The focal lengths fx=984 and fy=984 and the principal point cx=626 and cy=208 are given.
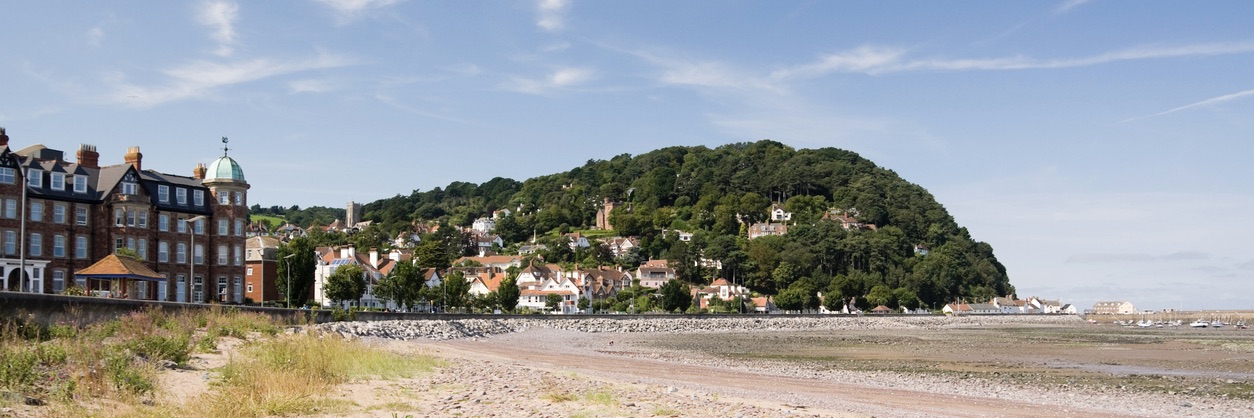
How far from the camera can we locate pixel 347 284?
7269 cm

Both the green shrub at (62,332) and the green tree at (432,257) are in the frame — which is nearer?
the green shrub at (62,332)

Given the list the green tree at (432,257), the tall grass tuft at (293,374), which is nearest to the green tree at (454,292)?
the green tree at (432,257)

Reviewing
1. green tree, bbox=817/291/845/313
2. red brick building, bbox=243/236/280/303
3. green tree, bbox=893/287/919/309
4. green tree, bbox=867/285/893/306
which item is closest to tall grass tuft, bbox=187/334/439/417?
red brick building, bbox=243/236/280/303

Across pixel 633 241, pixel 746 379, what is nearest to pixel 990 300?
pixel 633 241

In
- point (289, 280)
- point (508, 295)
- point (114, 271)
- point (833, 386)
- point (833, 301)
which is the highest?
point (114, 271)

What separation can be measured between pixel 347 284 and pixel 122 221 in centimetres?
2281

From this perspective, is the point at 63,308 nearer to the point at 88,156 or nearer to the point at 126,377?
the point at 126,377

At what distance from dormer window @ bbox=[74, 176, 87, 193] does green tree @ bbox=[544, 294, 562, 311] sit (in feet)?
233

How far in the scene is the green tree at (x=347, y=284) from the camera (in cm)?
7131

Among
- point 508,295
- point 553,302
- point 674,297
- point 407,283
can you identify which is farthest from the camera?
point 553,302

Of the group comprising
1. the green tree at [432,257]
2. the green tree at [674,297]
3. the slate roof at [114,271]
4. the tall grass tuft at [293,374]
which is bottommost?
the green tree at [674,297]

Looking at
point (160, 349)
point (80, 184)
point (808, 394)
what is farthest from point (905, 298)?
point (160, 349)

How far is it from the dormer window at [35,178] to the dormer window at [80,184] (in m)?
1.89

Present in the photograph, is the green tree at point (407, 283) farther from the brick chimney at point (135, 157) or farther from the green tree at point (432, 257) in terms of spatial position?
the green tree at point (432, 257)
